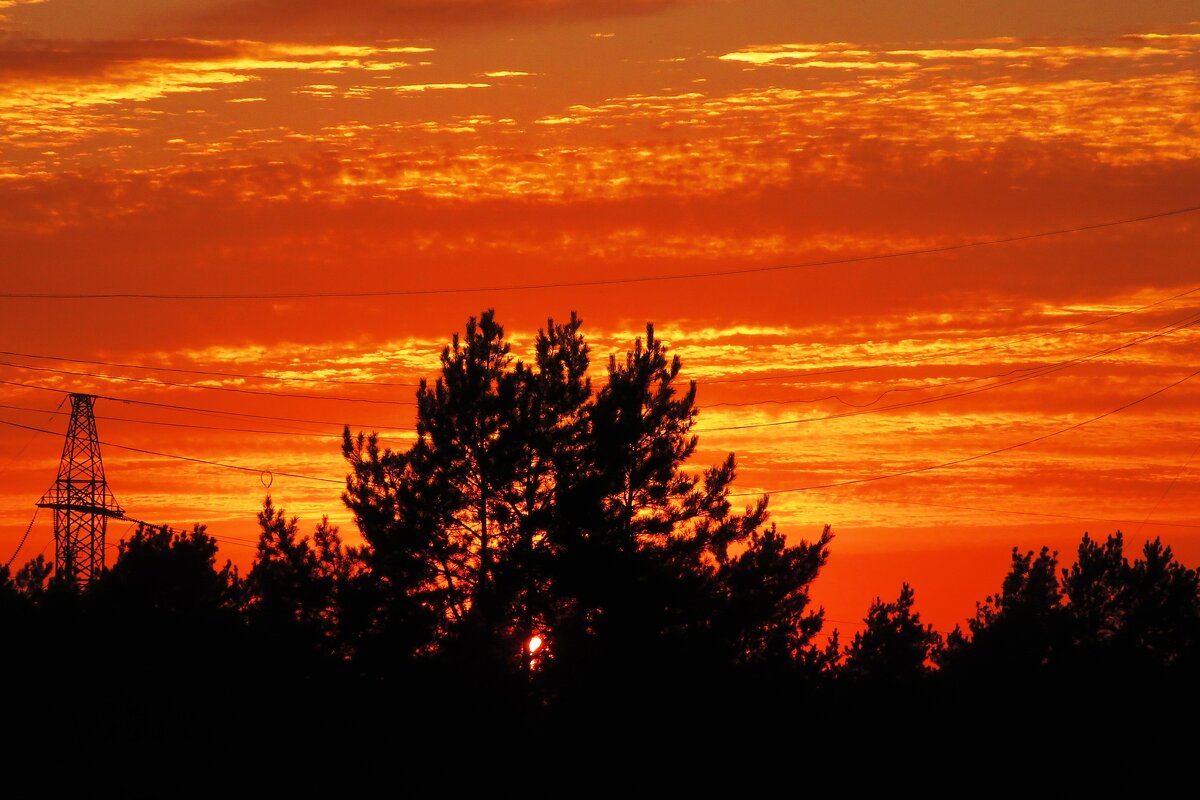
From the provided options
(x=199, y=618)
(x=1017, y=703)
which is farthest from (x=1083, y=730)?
(x=199, y=618)

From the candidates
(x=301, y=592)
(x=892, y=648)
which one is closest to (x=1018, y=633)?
(x=892, y=648)

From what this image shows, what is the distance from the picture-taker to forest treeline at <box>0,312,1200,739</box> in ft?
136

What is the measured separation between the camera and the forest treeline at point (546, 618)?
41500mm

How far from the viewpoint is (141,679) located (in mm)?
42250

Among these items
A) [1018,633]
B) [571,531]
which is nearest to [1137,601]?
[1018,633]

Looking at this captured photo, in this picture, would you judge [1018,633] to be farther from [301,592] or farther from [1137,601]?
[301,592]

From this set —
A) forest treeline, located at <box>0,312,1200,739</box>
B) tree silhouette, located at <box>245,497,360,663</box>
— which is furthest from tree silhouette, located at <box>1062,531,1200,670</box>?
tree silhouette, located at <box>245,497,360,663</box>

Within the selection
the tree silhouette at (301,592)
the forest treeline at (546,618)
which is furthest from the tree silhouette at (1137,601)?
the tree silhouette at (301,592)

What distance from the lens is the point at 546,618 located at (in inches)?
1759

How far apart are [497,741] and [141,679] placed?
31.7 feet

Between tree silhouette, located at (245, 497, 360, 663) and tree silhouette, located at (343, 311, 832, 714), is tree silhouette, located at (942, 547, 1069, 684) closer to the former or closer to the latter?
tree silhouette, located at (343, 311, 832, 714)

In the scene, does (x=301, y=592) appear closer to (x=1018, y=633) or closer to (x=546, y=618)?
(x=546, y=618)

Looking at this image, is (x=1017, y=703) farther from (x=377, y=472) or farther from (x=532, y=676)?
(x=377, y=472)

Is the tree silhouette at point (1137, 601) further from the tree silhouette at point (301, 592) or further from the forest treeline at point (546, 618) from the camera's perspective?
the tree silhouette at point (301, 592)
